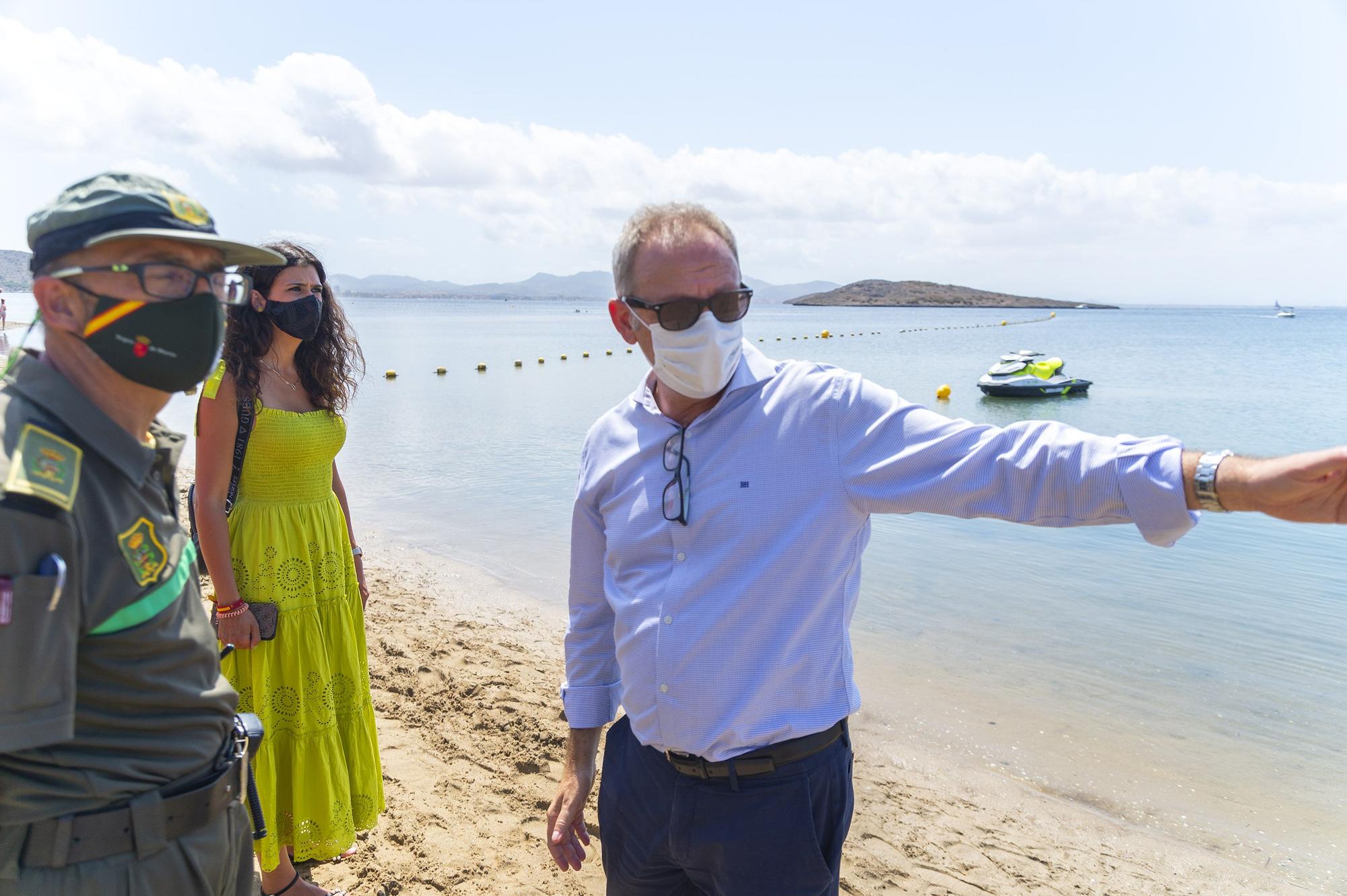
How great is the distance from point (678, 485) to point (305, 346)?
2097 mm

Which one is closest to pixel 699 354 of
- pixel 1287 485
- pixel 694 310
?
pixel 694 310

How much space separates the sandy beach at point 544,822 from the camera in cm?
382

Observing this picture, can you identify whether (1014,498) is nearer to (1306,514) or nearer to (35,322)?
(1306,514)

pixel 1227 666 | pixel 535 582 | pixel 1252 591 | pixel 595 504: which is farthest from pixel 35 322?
pixel 1252 591

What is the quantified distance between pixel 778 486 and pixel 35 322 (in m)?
1.50

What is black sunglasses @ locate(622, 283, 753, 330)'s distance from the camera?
220 centimetres

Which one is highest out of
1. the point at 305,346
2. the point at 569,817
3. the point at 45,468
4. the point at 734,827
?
the point at 305,346

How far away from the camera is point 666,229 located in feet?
7.29

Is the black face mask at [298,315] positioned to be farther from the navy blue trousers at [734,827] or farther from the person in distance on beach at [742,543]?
the navy blue trousers at [734,827]

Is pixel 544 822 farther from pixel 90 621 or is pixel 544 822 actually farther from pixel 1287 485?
pixel 1287 485

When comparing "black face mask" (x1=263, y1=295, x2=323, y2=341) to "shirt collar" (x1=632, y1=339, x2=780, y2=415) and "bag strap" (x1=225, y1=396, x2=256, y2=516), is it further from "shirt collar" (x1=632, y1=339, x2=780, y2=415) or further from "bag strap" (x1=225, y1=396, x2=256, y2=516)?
"shirt collar" (x1=632, y1=339, x2=780, y2=415)

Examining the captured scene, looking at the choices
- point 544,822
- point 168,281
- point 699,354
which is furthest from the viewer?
point 544,822

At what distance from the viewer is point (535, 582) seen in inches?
336

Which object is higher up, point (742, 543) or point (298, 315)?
point (298, 315)
